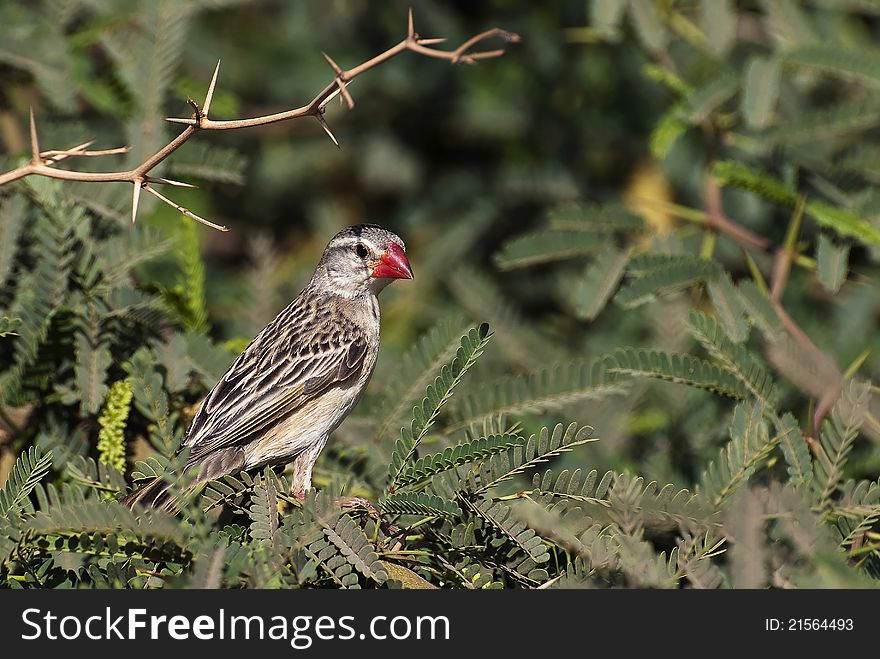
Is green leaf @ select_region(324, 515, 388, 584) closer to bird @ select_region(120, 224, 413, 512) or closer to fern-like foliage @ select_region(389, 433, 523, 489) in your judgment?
fern-like foliage @ select_region(389, 433, 523, 489)

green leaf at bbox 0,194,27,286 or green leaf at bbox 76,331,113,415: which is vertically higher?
green leaf at bbox 0,194,27,286

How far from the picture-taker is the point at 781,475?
14.0ft

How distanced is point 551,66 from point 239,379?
13.7ft

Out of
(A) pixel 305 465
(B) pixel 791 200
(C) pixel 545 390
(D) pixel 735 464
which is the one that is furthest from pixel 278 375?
(B) pixel 791 200

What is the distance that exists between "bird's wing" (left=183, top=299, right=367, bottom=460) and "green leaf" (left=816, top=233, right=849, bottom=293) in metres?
2.24

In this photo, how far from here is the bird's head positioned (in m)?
5.63

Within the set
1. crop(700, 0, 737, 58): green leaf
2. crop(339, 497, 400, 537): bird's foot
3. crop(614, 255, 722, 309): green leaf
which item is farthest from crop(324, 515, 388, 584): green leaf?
crop(700, 0, 737, 58): green leaf

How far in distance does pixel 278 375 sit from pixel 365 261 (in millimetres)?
958

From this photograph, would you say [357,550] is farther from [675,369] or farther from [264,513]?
[675,369]

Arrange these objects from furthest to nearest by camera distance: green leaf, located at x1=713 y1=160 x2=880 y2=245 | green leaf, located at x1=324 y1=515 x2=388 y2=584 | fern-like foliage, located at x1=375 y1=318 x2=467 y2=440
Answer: green leaf, located at x1=713 y1=160 x2=880 y2=245
fern-like foliage, located at x1=375 y1=318 x2=467 y2=440
green leaf, located at x1=324 y1=515 x2=388 y2=584

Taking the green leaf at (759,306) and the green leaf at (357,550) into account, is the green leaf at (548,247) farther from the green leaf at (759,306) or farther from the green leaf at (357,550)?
the green leaf at (357,550)
